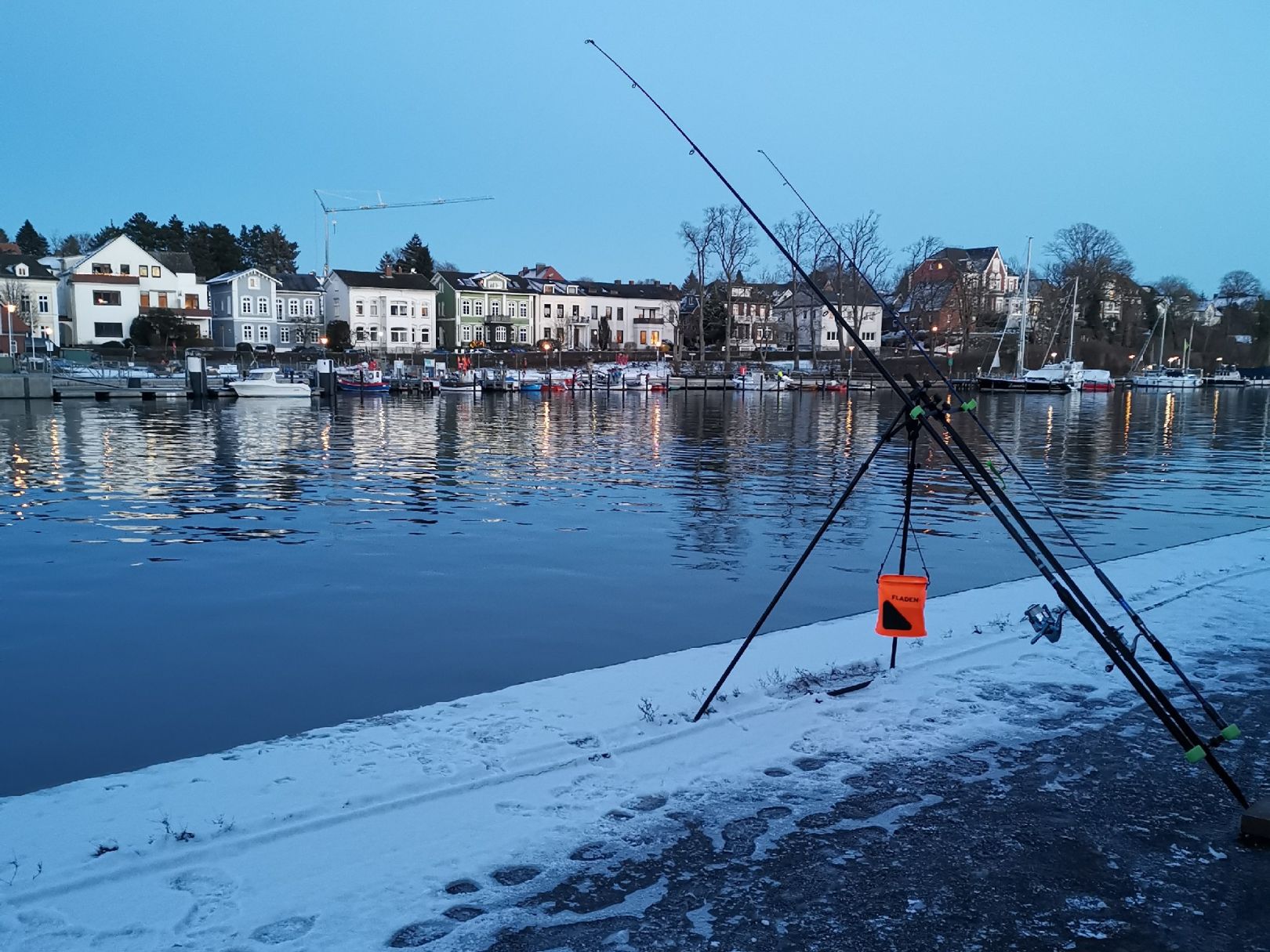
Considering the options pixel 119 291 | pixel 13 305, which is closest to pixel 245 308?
pixel 119 291

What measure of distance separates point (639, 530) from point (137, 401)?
45.3 meters

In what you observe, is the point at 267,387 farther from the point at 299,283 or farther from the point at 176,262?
the point at 299,283

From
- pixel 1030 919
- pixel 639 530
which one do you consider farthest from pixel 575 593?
pixel 1030 919

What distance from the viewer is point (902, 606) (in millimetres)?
6918

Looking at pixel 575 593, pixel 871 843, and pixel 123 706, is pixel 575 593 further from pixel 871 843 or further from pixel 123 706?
pixel 871 843

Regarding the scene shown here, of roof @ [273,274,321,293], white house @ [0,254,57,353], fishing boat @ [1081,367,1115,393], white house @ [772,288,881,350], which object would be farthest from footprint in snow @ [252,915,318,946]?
white house @ [772,288,881,350]

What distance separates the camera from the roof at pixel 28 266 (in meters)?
80.8

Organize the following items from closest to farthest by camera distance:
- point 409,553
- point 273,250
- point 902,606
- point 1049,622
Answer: point 1049,622 → point 902,606 → point 409,553 → point 273,250

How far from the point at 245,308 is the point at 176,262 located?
6.82 meters

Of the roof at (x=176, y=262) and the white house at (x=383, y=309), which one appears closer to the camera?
the roof at (x=176, y=262)

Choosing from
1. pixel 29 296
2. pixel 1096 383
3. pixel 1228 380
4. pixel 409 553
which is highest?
pixel 29 296

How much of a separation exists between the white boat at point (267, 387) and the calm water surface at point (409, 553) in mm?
22950

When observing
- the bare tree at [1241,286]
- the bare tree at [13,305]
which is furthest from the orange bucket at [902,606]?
the bare tree at [1241,286]

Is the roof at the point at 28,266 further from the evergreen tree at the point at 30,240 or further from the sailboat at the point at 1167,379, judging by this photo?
the sailboat at the point at 1167,379
